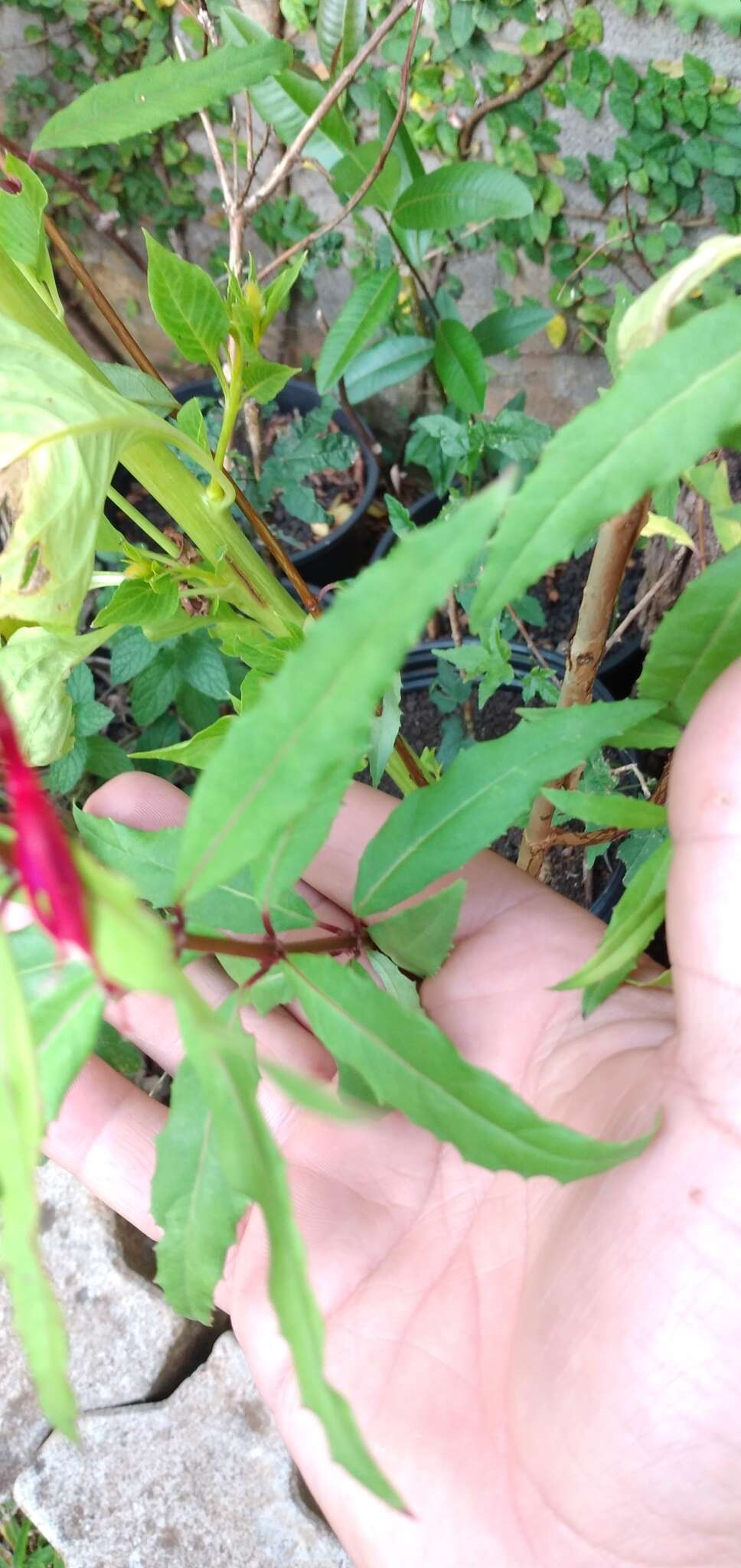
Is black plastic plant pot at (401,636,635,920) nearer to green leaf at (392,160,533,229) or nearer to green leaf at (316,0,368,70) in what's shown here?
green leaf at (392,160,533,229)

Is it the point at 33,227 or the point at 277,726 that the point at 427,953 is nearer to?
the point at 277,726

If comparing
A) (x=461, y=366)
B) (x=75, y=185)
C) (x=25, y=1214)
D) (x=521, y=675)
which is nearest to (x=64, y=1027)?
(x=25, y=1214)

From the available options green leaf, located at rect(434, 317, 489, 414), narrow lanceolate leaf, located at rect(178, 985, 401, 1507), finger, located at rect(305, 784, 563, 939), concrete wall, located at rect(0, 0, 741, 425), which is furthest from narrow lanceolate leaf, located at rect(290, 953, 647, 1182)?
concrete wall, located at rect(0, 0, 741, 425)

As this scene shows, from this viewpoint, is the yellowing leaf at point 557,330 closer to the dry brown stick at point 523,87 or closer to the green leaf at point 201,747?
the dry brown stick at point 523,87

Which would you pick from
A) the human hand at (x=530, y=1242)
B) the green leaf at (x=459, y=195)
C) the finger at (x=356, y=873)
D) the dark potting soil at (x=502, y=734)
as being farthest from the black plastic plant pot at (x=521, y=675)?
the green leaf at (x=459, y=195)

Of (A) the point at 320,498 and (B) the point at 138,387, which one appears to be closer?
(B) the point at 138,387

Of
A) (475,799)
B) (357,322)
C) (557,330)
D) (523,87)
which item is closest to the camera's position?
(475,799)

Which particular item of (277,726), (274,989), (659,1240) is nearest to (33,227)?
(277,726)

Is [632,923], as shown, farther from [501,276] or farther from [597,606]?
[501,276]
